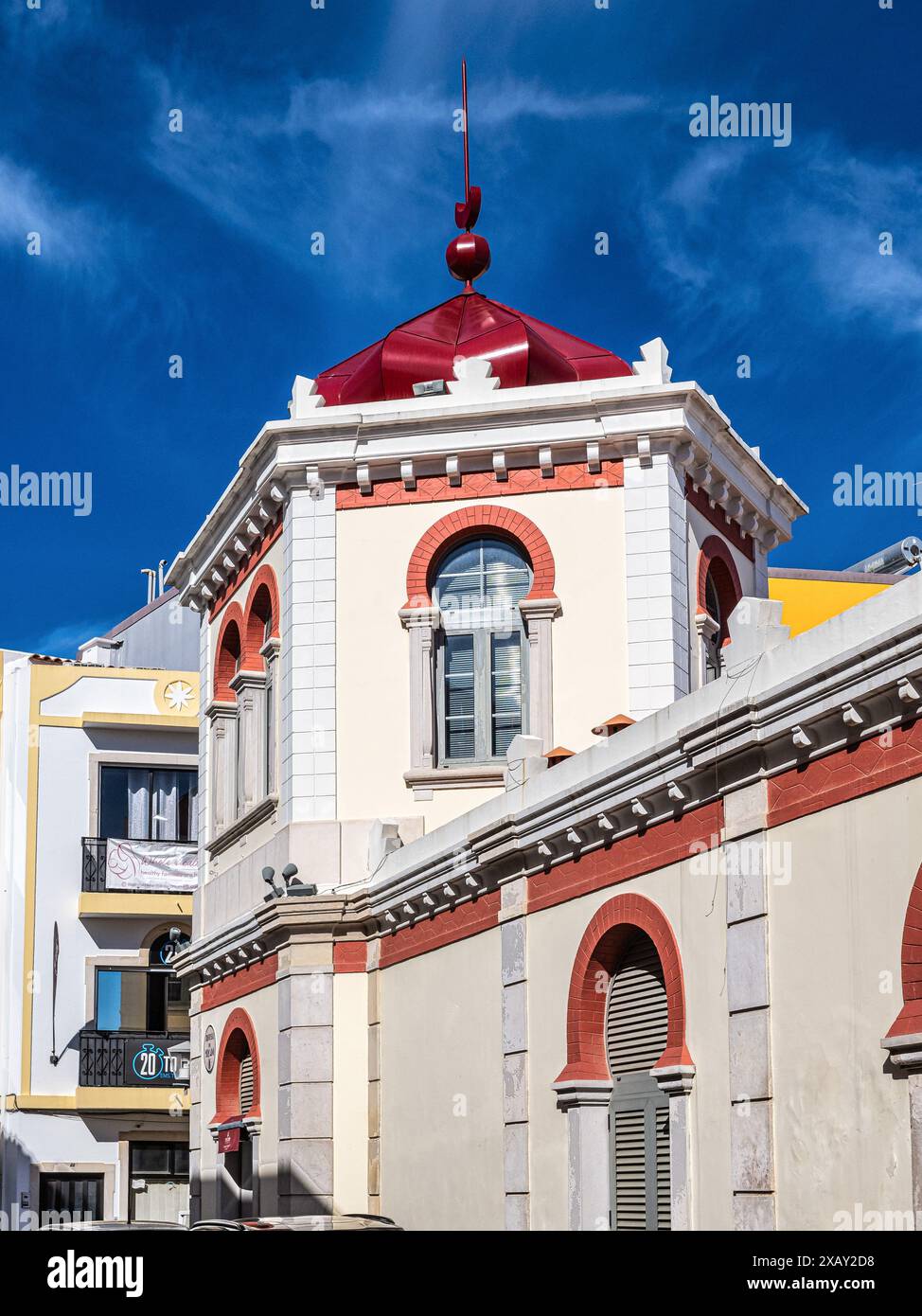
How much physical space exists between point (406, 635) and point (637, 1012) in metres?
6.74

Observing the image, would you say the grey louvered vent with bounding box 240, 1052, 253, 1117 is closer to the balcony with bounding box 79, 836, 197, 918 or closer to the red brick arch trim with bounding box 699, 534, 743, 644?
the red brick arch trim with bounding box 699, 534, 743, 644

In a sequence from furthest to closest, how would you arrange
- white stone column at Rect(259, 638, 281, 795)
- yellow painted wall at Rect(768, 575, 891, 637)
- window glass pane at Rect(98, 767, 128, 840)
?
window glass pane at Rect(98, 767, 128, 840), yellow painted wall at Rect(768, 575, 891, 637), white stone column at Rect(259, 638, 281, 795)

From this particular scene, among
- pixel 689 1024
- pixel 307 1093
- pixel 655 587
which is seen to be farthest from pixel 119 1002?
pixel 689 1024

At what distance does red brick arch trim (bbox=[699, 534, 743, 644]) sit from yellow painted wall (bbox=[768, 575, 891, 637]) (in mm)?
9741

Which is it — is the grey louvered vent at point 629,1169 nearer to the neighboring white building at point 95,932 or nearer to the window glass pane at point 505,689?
the window glass pane at point 505,689

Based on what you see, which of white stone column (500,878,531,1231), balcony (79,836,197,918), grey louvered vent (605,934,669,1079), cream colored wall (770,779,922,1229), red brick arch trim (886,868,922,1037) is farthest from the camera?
balcony (79,836,197,918)

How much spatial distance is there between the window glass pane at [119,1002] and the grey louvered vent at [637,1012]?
19.4 meters

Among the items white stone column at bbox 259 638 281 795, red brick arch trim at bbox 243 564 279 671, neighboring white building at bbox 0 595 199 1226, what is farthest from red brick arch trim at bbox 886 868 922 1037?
neighboring white building at bbox 0 595 199 1226

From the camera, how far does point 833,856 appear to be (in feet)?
→ 37.3

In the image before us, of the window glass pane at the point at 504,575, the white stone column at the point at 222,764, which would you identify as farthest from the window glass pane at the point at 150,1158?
the window glass pane at the point at 504,575

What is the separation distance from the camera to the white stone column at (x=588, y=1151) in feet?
→ 46.6

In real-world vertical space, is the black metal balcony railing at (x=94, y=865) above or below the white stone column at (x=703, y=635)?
below

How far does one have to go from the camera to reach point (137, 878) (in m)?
32.7

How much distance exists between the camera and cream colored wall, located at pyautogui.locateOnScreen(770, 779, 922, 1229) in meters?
10.6
